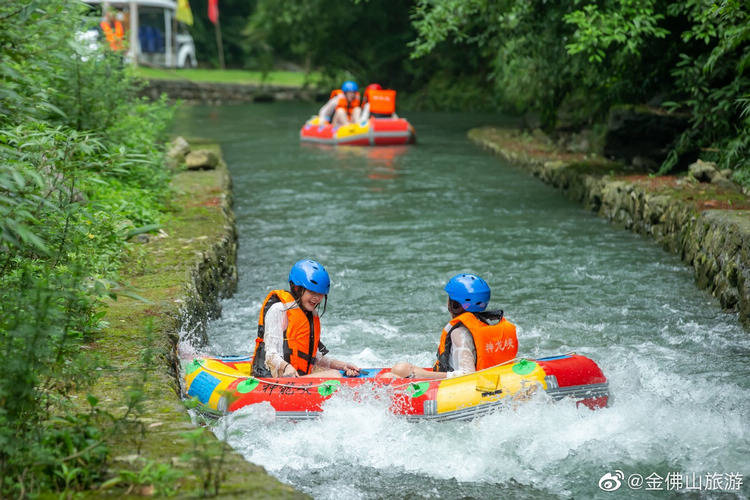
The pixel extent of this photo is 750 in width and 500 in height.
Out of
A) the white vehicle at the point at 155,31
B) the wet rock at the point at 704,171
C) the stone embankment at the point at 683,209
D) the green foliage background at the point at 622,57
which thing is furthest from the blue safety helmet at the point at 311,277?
the white vehicle at the point at 155,31

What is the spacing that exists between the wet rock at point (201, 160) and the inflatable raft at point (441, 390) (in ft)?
28.6

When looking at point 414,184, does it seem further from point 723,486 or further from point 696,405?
point 723,486

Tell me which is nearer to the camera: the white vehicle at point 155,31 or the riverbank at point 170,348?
the riverbank at point 170,348

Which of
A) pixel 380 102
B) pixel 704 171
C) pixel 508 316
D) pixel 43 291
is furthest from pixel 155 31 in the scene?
pixel 43 291

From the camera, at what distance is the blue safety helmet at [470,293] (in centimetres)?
582

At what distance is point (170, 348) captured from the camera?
591cm

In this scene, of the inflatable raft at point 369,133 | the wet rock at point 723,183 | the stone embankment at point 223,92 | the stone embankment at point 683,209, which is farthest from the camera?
the stone embankment at point 223,92

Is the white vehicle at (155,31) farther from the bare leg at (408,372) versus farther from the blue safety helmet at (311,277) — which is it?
the bare leg at (408,372)

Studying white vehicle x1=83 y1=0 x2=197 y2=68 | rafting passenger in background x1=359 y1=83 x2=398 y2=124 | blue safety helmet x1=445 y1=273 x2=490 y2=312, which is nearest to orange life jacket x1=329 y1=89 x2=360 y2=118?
rafting passenger in background x1=359 y1=83 x2=398 y2=124

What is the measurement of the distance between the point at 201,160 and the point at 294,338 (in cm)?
872

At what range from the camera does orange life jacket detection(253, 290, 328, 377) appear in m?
5.89

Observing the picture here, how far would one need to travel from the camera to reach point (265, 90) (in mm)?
35000

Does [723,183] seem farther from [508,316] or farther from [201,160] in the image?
[201,160]

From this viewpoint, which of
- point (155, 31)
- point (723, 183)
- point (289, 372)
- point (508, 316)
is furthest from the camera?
point (155, 31)
